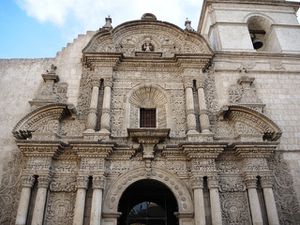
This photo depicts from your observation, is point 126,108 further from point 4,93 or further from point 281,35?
point 281,35

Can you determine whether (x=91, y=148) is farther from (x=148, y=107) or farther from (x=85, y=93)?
(x=148, y=107)

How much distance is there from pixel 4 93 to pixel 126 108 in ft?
13.3

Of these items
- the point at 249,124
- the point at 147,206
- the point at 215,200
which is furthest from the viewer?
the point at 147,206

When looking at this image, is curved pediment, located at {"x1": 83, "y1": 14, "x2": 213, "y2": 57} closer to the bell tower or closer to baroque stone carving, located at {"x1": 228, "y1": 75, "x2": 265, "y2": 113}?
the bell tower

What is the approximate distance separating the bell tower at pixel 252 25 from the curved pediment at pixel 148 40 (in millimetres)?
1274

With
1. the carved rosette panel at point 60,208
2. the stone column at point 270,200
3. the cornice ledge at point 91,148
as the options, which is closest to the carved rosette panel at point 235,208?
the stone column at point 270,200

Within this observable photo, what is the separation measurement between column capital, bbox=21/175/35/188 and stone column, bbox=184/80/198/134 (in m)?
4.46

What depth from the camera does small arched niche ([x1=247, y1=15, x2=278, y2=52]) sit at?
40.5 feet

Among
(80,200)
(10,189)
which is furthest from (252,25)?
(10,189)

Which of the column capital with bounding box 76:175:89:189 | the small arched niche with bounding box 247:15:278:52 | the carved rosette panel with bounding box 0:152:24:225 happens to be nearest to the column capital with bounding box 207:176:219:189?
the column capital with bounding box 76:175:89:189

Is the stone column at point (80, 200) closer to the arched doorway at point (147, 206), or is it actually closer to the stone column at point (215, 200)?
the arched doorway at point (147, 206)

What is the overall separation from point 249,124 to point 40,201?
6.24 m

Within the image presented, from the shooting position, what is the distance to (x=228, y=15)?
12.5 meters

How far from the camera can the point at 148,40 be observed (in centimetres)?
1112
